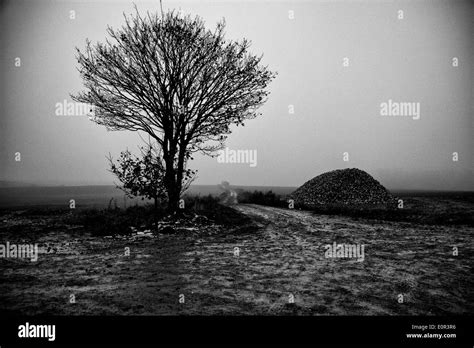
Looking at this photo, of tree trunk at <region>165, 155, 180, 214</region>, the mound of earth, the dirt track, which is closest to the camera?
the dirt track

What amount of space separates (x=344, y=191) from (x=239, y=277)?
21.1 m

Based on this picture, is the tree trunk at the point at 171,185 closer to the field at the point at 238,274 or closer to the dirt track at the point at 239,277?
the field at the point at 238,274

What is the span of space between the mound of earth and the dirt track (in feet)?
43.3

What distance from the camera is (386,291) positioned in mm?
5457

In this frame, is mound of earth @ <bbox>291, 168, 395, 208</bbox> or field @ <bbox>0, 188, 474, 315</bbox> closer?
field @ <bbox>0, 188, 474, 315</bbox>

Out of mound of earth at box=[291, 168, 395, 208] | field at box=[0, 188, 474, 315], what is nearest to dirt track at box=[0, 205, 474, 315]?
field at box=[0, 188, 474, 315]

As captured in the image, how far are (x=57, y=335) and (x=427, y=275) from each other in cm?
732

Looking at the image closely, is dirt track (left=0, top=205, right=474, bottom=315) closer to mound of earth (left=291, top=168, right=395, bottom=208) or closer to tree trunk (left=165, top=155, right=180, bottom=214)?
tree trunk (left=165, top=155, right=180, bottom=214)

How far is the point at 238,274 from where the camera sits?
6.42m

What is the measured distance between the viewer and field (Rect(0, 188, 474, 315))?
4754 millimetres

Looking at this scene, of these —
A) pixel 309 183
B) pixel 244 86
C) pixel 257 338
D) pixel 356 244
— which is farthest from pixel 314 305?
pixel 309 183

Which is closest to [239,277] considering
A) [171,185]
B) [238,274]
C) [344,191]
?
[238,274]

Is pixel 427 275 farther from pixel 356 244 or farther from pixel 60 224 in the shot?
Answer: pixel 60 224

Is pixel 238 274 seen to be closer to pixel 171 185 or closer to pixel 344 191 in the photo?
pixel 171 185
